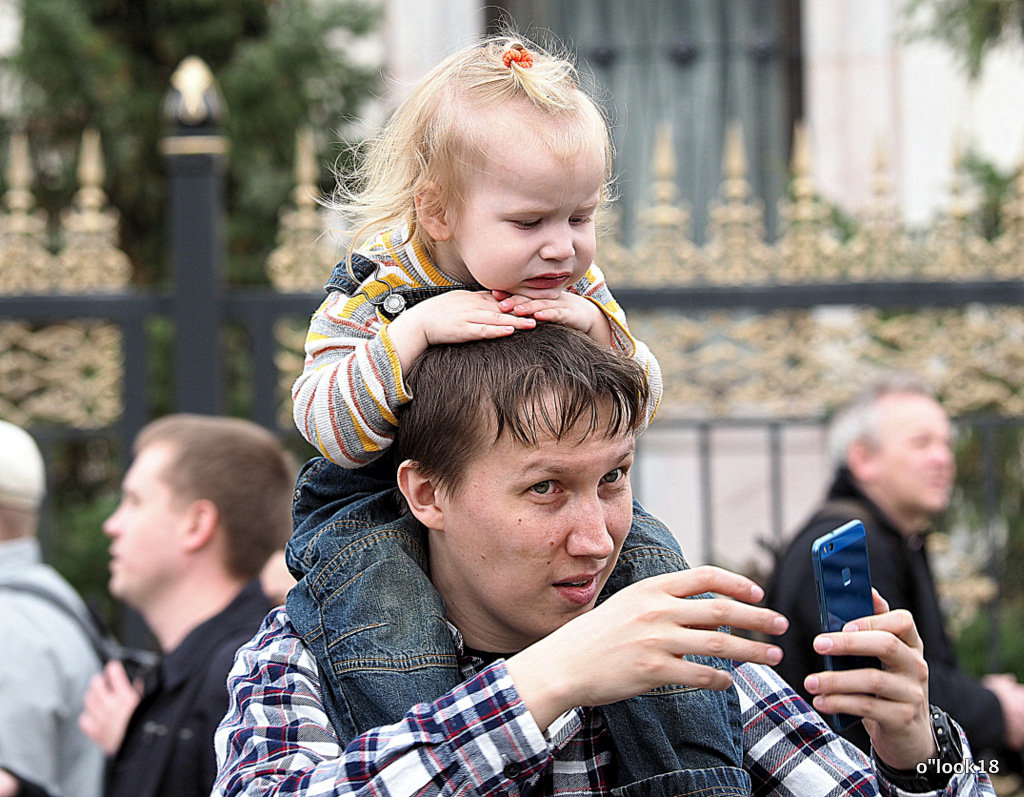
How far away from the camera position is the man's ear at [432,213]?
5.61ft

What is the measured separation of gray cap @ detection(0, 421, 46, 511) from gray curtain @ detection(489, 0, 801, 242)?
5085mm

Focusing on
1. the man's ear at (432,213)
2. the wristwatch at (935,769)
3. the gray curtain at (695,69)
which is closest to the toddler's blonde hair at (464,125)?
the man's ear at (432,213)

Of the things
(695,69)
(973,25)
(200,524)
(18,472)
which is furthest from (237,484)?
(695,69)

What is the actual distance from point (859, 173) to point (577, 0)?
2131mm

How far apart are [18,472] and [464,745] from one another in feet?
8.81

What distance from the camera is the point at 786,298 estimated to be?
4832mm

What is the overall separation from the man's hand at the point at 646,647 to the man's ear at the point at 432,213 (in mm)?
589

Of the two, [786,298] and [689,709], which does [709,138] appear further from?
[689,709]

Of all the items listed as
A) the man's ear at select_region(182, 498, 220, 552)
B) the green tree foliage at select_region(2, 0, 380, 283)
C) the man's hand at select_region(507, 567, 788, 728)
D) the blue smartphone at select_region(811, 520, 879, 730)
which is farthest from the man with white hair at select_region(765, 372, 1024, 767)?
the green tree foliage at select_region(2, 0, 380, 283)

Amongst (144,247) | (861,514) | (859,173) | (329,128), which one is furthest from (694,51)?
(861,514)

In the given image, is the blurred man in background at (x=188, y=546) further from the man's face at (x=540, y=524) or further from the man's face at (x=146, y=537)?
the man's face at (x=540, y=524)

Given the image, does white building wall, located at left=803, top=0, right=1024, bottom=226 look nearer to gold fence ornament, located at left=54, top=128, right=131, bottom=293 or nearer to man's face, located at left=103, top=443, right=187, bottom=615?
gold fence ornament, located at left=54, top=128, right=131, bottom=293

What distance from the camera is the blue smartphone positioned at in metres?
1.47

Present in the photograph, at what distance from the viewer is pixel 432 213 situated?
1.72 meters
